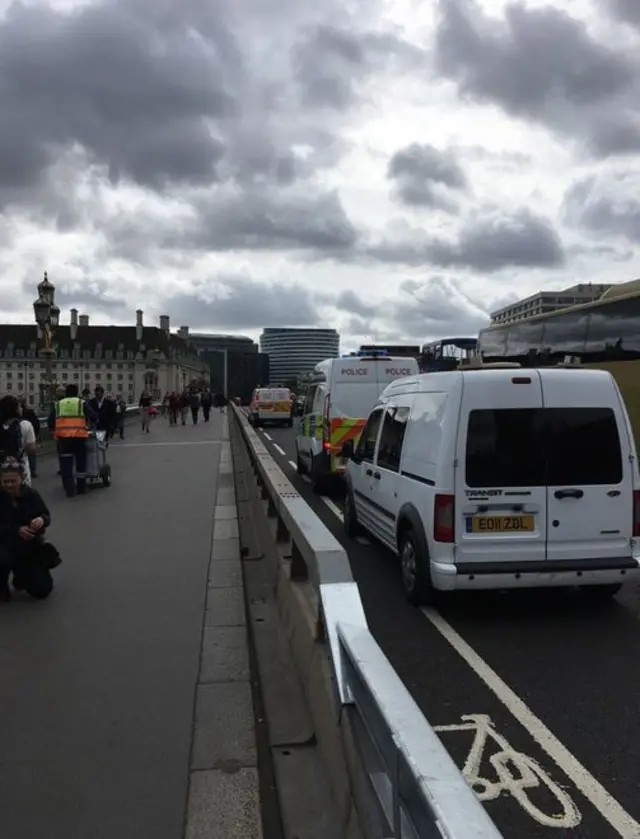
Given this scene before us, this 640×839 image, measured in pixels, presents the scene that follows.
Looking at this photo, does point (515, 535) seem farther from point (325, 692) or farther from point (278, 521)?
point (325, 692)

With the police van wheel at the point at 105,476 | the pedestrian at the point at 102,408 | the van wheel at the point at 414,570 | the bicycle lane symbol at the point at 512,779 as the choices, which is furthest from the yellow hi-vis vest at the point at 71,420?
the bicycle lane symbol at the point at 512,779

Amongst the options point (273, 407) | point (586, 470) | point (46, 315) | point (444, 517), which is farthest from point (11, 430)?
point (273, 407)

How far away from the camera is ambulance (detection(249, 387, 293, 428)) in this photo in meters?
41.6

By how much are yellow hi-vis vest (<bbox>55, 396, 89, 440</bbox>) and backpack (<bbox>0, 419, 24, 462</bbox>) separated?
9.14 ft

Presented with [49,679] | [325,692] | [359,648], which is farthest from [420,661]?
[359,648]

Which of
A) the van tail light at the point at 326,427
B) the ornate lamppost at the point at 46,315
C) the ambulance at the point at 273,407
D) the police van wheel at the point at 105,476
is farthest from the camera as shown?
the ambulance at the point at 273,407

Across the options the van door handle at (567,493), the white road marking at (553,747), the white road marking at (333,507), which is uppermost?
A: the van door handle at (567,493)

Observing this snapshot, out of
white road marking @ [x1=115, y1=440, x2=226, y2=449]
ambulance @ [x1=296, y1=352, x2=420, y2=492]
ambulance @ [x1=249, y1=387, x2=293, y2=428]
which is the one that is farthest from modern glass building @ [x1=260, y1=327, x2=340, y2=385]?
ambulance @ [x1=296, y1=352, x2=420, y2=492]

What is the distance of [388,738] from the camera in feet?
7.35

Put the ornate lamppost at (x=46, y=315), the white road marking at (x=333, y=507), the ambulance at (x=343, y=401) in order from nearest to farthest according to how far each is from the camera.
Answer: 1. the white road marking at (x=333, y=507)
2. the ambulance at (x=343, y=401)
3. the ornate lamppost at (x=46, y=315)

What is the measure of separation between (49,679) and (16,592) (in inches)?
93.7

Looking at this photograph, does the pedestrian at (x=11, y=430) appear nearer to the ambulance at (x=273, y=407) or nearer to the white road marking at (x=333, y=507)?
the white road marking at (x=333, y=507)

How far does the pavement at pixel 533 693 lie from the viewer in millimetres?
3658

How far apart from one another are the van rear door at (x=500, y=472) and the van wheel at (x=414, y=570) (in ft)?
1.07
